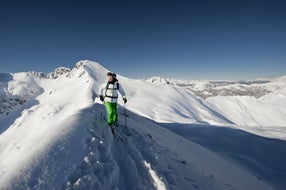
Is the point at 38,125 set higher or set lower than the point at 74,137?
lower

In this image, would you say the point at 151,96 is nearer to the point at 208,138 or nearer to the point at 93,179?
the point at 208,138

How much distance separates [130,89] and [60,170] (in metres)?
152

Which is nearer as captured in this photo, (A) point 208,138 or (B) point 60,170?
(B) point 60,170

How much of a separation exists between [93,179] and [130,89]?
152 m

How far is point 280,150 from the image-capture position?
928 inches

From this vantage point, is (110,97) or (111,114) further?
(110,97)

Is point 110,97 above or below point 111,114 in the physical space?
above

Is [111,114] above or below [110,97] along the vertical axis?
below

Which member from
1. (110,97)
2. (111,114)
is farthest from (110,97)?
(111,114)

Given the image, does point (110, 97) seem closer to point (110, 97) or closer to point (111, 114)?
point (110, 97)

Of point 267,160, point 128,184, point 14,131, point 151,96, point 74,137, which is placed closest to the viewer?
point 128,184

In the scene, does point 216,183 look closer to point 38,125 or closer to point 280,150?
point 280,150

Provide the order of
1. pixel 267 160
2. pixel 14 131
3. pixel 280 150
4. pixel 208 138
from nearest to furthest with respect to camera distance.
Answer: pixel 267 160, pixel 280 150, pixel 208 138, pixel 14 131

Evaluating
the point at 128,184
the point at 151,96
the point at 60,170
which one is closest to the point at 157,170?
the point at 128,184
